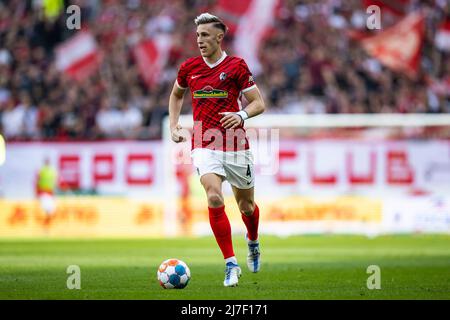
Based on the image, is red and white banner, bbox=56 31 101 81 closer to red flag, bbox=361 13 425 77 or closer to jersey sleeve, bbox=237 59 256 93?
red flag, bbox=361 13 425 77

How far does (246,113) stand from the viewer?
1052 centimetres

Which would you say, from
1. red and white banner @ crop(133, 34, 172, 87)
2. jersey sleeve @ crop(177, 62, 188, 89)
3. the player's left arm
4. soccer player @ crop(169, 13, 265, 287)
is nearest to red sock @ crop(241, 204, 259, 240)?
soccer player @ crop(169, 13, 265, 287)

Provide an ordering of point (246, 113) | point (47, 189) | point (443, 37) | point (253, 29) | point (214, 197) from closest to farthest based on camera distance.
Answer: point (214, 197), point (246, 113), point (47, 189), point (253, 29), point (443, 37)

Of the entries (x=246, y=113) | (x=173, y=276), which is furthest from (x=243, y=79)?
(x=173, y=276)

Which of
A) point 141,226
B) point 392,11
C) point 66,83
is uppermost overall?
point 392,11

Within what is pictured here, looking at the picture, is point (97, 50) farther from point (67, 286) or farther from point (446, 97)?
point (67, 286)

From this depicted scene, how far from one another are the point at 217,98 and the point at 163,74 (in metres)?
16.2

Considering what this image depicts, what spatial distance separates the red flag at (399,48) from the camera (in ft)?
88.1

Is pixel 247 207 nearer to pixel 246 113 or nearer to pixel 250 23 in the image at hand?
pixel 246 113

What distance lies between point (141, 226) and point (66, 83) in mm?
4537

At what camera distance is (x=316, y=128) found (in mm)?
26125

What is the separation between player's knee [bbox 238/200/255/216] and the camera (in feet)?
37.1

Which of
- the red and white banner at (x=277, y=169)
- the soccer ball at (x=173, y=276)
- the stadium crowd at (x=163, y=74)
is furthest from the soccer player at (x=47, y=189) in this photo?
the soccer ball at (x=173, y=276)
